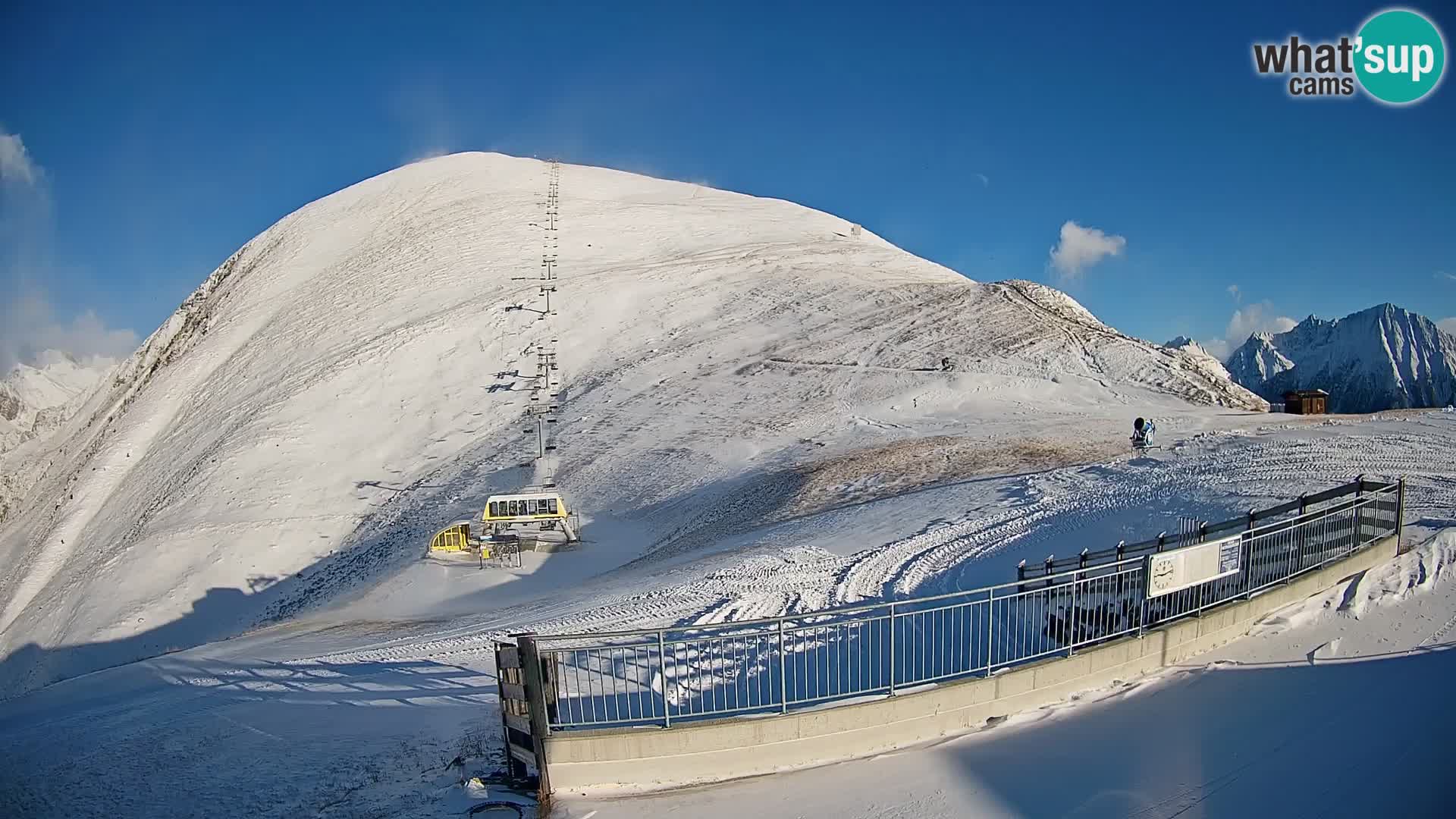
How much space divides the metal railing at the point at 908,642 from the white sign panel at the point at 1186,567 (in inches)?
5.6

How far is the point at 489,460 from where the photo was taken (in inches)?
1467

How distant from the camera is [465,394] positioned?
44.2m

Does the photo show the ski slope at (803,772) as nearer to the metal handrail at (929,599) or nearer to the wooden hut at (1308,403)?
the metal handrail at (929,599)

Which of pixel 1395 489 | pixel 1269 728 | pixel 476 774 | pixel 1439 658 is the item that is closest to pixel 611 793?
pixel 476 774

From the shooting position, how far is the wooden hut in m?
33.3

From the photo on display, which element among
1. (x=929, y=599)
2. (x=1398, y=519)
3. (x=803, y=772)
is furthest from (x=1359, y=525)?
(x=803, y=772)

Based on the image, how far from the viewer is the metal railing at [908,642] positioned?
8.65 metres

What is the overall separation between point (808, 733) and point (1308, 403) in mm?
33130

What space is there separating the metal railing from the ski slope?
65 cm

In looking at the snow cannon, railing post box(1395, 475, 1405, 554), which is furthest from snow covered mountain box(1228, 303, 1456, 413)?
railing post box(1395, 475, 1405, 554)

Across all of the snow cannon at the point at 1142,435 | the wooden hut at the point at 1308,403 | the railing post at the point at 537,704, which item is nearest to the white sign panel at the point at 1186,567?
the railing post at the point at 537,704

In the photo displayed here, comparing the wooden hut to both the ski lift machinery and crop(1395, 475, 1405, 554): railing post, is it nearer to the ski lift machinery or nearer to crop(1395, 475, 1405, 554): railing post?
crop(1395, 475, 1405, 554): railing post

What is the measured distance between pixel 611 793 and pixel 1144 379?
35109 mm

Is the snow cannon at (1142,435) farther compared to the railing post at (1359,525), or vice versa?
the snow cannon at (1142,435)
